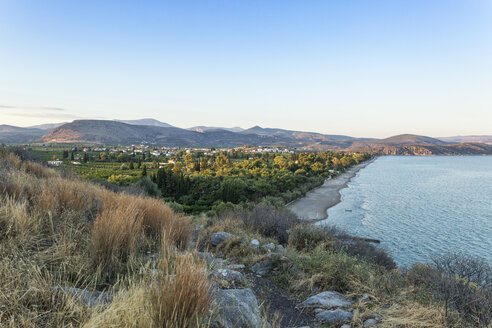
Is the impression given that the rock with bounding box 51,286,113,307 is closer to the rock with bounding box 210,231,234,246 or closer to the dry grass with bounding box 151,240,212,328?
the dry grass with bounding box 151,240,212,328

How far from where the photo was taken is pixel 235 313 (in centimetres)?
233

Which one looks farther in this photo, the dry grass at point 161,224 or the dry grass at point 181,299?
the dry grass at point 161,224

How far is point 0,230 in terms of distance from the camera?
3.08 meters

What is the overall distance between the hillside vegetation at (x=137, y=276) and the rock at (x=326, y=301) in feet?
0.43

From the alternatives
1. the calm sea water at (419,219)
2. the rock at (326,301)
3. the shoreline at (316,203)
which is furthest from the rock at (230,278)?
the shoreline at (316,203)

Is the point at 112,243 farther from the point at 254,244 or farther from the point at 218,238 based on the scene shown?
the point at 218,238

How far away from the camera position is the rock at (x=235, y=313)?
7.00 ft

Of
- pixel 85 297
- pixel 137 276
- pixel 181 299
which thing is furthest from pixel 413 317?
pixel 85 297

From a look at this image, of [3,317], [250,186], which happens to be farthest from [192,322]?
[250,186]

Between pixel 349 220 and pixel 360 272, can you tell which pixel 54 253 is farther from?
pixel 349 220

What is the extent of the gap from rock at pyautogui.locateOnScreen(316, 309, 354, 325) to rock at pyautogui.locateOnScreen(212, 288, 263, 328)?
130 centimetres

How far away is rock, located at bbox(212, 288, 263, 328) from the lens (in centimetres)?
213

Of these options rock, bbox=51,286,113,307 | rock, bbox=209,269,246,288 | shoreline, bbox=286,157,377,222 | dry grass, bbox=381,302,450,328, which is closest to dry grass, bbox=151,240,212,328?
rock, bbox=51,286,113,307

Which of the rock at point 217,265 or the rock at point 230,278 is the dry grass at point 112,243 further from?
the rock at point 230,278
